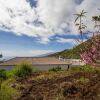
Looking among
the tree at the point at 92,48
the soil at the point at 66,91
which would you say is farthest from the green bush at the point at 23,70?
the tree at the point at 92,48

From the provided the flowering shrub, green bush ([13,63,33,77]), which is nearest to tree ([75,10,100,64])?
the flowering shrub

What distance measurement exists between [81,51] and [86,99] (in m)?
1.97

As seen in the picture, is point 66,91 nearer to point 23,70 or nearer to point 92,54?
point 92,54

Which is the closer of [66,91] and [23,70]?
[66,91]

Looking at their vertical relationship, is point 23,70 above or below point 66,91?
above

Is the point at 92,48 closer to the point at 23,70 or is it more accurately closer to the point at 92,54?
the point at 92,54

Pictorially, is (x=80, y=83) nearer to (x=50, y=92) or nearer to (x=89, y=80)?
(x=89, y=80)

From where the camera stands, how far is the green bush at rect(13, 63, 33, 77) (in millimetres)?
16266

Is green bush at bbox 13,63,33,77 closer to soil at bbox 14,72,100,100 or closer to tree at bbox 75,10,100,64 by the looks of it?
soil at bbox 14,72,100,100

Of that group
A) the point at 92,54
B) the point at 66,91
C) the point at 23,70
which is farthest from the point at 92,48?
the point at 23,70

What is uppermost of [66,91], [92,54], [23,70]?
[92,54]

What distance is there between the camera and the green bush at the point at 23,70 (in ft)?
53.4

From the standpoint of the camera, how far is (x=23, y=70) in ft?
54.6

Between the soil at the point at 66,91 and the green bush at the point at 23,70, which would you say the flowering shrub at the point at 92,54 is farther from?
the green bush at the point at 23,70
